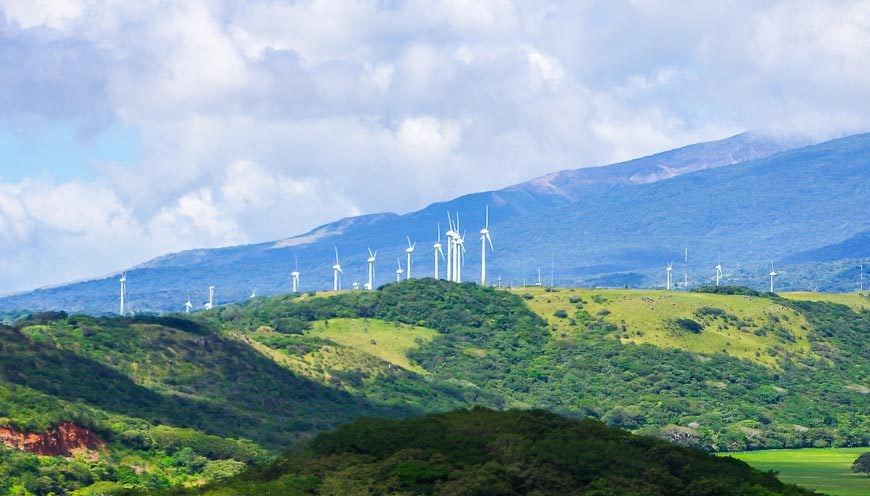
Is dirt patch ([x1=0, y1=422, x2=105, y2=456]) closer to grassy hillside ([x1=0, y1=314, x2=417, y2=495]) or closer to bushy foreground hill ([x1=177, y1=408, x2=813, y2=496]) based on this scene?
grassy hillside ([x1=0, y1=314, x2=417, y2=495])

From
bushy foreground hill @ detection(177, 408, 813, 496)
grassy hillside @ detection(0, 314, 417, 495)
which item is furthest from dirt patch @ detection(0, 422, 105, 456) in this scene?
bushy foreground hill @ detection(177, 408, 813, 496)

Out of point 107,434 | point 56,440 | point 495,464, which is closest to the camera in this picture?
point 495,464

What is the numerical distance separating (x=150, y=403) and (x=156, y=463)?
31.7 metres

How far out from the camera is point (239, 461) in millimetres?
174750

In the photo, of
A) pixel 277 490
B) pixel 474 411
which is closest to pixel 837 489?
pixel 474 411

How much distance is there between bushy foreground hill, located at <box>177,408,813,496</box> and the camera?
113 meters

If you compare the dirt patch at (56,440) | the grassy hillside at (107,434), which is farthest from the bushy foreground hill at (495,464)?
the dirt patch at (56,440)

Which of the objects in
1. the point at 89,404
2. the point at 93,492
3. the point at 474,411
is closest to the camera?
the point at 474,411

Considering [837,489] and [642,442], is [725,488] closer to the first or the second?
[642,442]

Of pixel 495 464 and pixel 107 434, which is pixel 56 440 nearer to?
pixel 107 434

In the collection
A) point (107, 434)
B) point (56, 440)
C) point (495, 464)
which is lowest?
point (495, 464)

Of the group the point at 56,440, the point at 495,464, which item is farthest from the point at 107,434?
the point at 495,464

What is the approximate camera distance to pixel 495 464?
377 feet

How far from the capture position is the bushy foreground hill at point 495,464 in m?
113
